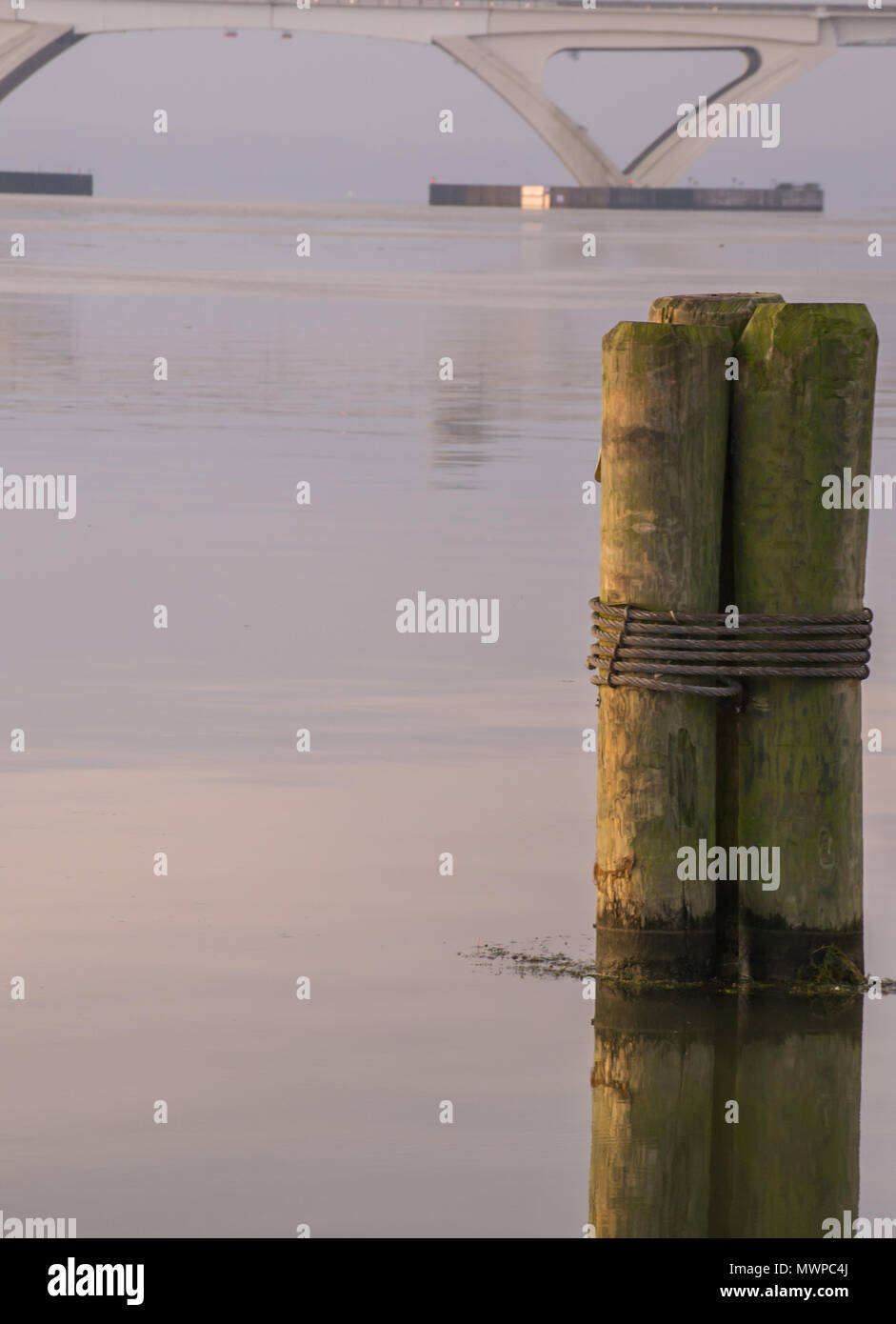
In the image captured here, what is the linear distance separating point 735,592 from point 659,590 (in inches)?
9.4

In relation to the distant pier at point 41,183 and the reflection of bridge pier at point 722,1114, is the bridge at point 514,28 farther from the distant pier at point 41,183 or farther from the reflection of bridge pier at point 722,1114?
the reflection of bridge pier at point 722,1114

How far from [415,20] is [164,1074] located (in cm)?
12042

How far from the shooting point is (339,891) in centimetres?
702

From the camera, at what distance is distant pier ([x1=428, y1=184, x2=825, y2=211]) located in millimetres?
154875

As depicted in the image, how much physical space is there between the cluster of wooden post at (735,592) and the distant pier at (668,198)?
145704 mm

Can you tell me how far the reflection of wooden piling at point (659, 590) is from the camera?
6020 millimetres
